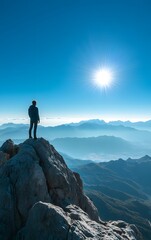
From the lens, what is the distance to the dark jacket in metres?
38.6

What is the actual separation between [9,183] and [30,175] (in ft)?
8.64

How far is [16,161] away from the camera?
31203 millimetres

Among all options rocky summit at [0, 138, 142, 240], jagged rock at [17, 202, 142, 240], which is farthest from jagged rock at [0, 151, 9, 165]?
jagged rock at [17, 202, 142, 240]

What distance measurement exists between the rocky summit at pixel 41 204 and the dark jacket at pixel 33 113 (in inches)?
137

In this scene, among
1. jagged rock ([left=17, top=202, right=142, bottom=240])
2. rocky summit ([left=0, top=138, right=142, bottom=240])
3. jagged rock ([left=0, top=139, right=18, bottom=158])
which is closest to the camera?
jagged rock ([left=17, top=202, right=142, bottom=240])

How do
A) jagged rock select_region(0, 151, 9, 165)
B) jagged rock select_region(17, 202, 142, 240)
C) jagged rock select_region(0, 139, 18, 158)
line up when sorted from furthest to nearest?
1. jagged rock select_region(0, 139, 18, 158)
2. jagged rock select_region(0, 151, 9, 165)
3. jagged rock select_region(17, 202, 142, 240)

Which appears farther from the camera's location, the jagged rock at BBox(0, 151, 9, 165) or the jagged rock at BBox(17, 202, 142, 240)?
the jagged rock at BBox(0, 151, 9, 165)

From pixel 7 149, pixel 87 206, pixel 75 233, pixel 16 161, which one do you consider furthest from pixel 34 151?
pixel 75 233

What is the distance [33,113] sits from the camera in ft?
127

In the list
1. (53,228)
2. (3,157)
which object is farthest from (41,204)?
(3,157)

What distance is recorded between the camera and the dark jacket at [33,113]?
127 feet

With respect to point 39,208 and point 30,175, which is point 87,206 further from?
point 39,208

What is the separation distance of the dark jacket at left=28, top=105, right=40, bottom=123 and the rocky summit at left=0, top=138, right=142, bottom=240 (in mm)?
3475

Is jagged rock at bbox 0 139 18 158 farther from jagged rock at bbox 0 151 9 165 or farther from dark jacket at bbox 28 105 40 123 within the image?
dark jacket at bbox 28 105 40 123
